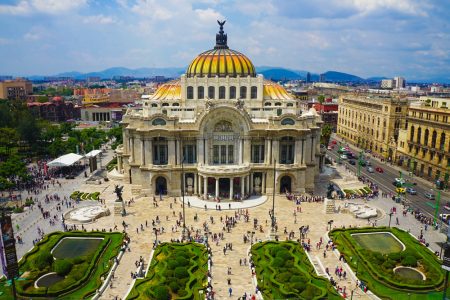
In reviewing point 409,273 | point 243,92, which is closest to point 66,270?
point 409,273

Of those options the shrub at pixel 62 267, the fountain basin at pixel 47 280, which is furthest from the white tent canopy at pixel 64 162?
the fountain basin at pixel 47 280

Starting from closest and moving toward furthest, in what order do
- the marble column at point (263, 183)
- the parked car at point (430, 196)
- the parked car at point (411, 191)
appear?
the parked car at point (430, 196) < the marble column at point (263, 183) < the parked car at point (411, 191)

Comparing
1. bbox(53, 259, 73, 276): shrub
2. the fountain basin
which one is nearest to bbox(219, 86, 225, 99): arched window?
bbox(53, 259, 73, 276): shrub

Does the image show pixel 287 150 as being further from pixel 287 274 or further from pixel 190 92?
pixel 287 274

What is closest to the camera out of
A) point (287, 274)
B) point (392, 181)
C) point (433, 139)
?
point (287, 274)

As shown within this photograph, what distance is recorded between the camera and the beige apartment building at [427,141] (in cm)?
8269

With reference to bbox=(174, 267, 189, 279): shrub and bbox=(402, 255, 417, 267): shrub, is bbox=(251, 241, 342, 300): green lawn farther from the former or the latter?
bbox=(402, 255, 417, 267): shrub

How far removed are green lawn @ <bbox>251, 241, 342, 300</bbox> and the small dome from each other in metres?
40.6

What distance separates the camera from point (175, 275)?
42594 mm

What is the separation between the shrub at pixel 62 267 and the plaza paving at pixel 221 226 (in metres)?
5.53

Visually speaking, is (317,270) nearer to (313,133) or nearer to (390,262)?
(390,262)

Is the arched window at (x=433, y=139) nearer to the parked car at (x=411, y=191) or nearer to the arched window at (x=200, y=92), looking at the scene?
the parked car at (x=411, y=191)

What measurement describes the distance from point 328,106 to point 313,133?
291 ft

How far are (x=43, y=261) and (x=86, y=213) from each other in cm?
1861
